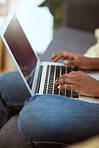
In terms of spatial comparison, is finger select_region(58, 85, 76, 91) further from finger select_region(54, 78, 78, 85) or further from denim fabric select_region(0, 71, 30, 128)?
denim fabric select_region(0, 71, 30, 128)

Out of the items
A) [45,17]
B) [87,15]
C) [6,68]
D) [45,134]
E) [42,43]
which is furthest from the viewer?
[45,17]

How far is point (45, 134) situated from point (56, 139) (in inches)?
1.7

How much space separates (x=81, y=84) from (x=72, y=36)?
0.91 meters

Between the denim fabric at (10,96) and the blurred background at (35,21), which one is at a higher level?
the denim fabric at (10,96)

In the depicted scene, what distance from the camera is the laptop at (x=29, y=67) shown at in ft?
2.98

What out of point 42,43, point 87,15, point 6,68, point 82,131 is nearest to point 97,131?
point 82,131

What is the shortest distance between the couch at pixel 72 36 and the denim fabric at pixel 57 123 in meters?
0.16

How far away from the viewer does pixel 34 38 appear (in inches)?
106

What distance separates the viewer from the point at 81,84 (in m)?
0.94

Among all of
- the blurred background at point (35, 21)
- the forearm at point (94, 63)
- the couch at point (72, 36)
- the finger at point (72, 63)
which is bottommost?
the blurred background at point (35, 21)

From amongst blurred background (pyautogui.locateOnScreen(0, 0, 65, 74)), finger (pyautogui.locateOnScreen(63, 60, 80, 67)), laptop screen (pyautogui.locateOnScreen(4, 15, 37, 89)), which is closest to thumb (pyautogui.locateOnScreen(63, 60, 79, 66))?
finger (pyautogui.locateOnScreen(63, 60, 80, 67))

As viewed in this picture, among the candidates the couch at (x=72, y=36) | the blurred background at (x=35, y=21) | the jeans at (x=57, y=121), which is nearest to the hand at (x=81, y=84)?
the jeans at (x=57, y=121)

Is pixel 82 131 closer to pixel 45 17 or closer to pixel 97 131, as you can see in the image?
pixel 97 131

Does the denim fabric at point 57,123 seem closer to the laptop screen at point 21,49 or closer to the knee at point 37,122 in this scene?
the knee at point 37,122
